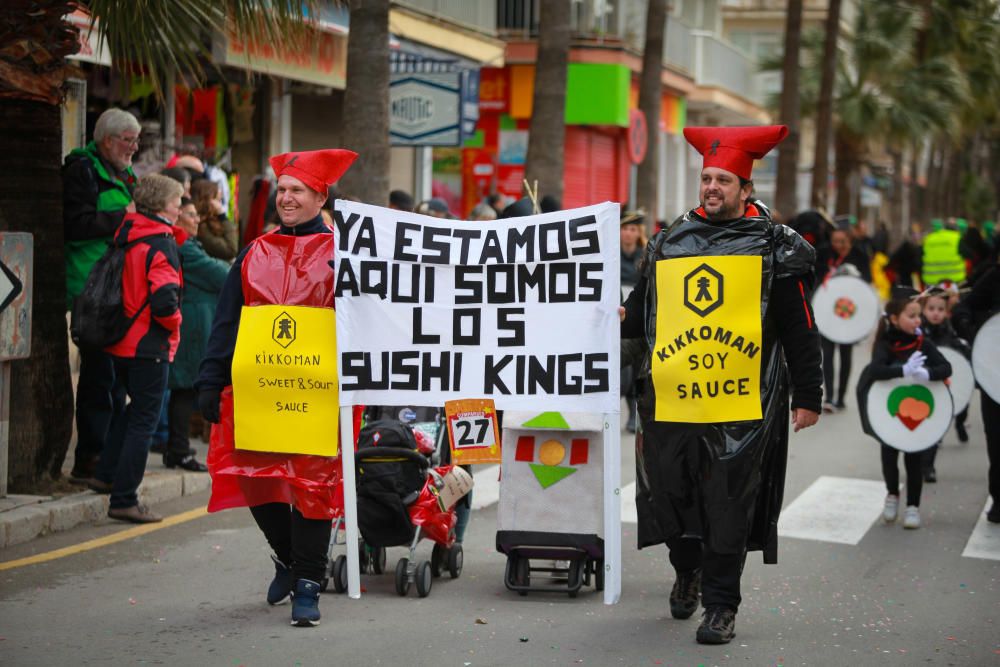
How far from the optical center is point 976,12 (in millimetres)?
47062

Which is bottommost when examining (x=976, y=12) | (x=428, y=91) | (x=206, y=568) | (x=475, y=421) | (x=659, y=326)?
(x=206, y=568)

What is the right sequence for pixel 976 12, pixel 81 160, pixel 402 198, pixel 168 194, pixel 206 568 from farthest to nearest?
pixel 976 12
pixel 402 198
pixel 81 160
pixel 168 194
pixel 206 568

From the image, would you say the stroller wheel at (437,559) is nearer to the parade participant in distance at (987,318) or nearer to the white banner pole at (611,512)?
the white banner pole at (611,512)

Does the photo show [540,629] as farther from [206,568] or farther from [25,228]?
[25,228]

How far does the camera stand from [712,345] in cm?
595

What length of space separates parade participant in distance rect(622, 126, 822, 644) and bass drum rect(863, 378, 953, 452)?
307 cm

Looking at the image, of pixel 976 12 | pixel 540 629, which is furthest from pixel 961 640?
pixel 976 12

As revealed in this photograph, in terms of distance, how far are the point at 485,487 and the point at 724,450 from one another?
4269 millimetres

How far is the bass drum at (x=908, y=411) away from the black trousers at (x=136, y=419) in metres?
4.20

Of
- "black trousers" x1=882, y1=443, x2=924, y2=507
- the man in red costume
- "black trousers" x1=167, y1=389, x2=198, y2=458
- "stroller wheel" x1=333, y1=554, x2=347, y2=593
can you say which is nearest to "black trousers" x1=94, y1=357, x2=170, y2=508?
"black trousers" x1=167, y1=389, x2=198, y2=458

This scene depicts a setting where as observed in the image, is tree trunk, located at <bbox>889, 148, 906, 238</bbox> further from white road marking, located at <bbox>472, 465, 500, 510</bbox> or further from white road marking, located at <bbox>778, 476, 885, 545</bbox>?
white road marking, located at <bbox>472, 465, 500, 510</bbox>

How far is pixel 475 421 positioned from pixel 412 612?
0.87 metres

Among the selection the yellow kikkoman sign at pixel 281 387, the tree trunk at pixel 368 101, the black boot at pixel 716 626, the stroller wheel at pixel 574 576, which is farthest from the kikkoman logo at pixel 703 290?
the tree trunk at pixel 368 101

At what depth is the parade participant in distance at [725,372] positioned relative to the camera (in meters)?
5.88
